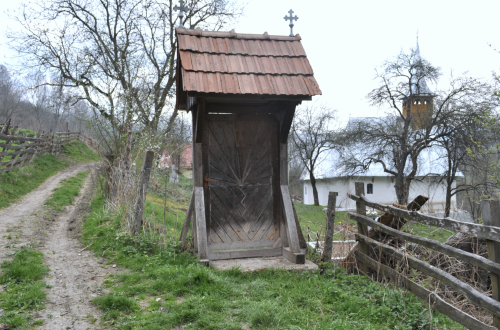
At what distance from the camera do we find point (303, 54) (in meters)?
6.52

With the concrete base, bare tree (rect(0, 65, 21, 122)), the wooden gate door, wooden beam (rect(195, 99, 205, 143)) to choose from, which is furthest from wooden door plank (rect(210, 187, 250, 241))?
bare tree (rect(0, 65, 21, 122))

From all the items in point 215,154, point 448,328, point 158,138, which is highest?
point 158,138

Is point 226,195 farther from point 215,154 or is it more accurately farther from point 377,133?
point 377,133

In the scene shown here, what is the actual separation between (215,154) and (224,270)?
79.8 inches

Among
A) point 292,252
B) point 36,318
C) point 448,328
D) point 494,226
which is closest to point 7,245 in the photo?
point 36,318

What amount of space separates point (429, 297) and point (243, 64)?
13.9 ft

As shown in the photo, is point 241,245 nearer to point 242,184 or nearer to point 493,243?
point 242,184

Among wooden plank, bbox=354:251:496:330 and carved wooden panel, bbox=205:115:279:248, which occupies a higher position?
carved wooden panel, bbox=205:115:279:248

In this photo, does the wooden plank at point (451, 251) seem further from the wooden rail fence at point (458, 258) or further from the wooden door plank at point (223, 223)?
the wooden door plank at point (223, 223)

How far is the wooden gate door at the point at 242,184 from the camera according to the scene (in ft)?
21.2

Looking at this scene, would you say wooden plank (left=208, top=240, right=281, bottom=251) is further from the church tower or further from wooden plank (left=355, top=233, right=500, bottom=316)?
the church tower

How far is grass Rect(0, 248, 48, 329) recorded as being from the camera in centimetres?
387

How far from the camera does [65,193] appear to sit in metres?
13.5

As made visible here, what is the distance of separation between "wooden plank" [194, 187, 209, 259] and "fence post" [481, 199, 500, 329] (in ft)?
12.3
